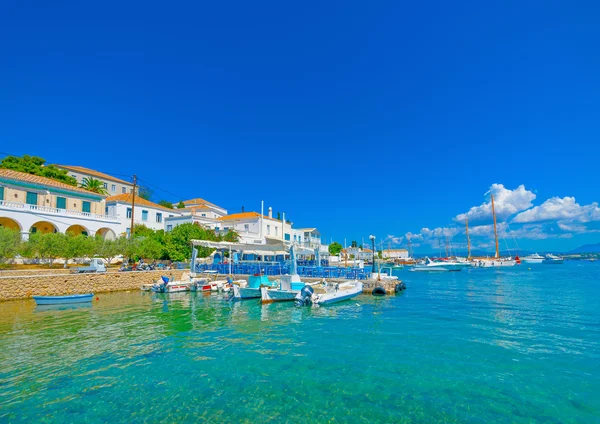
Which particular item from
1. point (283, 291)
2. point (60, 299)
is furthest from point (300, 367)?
point (60, 299)

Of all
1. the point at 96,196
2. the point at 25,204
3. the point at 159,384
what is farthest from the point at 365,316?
the point at 96,196

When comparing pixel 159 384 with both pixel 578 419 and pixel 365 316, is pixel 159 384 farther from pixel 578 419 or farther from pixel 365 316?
pixel 365 316

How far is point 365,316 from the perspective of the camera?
57.9ft

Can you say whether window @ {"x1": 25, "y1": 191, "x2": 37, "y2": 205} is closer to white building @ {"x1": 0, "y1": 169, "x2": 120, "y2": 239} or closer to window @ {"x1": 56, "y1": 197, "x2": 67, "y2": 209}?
white building @ {"x1": 0, "y1": 169, "x2": 120, "y2": 239}

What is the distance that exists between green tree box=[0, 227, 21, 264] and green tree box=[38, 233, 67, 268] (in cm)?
165

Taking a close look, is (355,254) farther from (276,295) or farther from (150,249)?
(276,295)

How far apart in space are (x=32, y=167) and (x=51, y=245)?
94.0 ft

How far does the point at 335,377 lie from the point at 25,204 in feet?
121

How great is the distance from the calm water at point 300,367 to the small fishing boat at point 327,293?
3.15 meters

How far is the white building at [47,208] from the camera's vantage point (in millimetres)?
31578

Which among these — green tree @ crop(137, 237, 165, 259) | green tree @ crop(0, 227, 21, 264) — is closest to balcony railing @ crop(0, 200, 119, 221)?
green tree @ crop(137, 237, 165, 259)

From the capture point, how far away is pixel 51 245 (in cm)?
2753

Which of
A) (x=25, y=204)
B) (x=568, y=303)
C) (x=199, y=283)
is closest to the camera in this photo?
(x=568, y=303)

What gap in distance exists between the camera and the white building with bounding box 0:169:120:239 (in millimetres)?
31578
